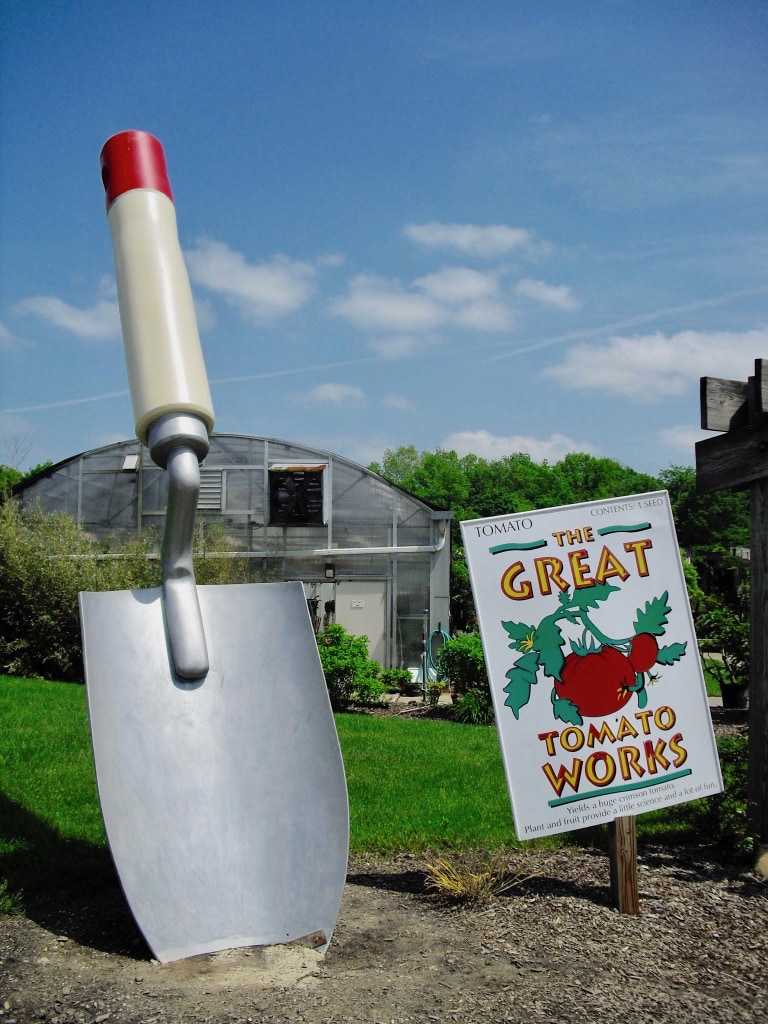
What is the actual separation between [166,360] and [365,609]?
518 inches

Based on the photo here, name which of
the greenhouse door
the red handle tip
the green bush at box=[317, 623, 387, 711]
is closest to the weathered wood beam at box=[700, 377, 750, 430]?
the red handle tip

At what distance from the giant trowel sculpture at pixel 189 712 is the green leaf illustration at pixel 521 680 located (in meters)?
0.77

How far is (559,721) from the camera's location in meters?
3.78

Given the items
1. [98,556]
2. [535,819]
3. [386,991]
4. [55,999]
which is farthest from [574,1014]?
[98,556]

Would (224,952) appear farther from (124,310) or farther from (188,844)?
(124,310)

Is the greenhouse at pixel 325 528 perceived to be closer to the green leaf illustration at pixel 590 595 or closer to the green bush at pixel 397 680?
the green bush at pixel 397 680

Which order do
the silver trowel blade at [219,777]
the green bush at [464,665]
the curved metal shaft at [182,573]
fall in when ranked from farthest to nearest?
the green bush at [464,665] < the curved metal shaft at [182,573] < the silver trowel blade at [219,777]

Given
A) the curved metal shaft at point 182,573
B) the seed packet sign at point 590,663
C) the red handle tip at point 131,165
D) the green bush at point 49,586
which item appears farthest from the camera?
the green bush at point 49,586

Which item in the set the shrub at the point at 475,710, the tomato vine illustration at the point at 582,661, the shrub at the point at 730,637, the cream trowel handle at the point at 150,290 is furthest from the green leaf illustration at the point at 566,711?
the shrub at the point at 730,637

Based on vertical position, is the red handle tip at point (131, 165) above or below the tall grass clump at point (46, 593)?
above

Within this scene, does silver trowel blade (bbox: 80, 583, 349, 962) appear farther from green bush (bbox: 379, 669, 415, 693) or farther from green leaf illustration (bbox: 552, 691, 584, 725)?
green bush (bbox: 379, 669, 415, 693)

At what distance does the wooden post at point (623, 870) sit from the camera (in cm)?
361

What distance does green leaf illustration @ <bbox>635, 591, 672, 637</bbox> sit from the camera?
155 inches

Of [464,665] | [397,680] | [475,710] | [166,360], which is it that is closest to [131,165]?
[166,360]
